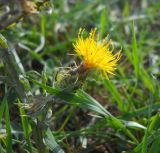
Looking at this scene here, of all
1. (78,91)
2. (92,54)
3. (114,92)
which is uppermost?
(92,54)

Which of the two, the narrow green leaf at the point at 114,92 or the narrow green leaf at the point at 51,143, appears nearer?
the narrow green leaf at the point at 51,143

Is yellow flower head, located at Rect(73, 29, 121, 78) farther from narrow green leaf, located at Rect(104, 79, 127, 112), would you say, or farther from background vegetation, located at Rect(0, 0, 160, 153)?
narrow green leaf, located at Rect(104, 79, 127, 112)

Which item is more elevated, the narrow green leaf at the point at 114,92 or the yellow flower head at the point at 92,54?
the yellow flower head at the point at 92,54

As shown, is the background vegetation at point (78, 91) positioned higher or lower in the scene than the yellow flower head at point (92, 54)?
lower

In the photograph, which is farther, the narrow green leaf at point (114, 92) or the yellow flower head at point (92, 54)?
the narrow green leaf at point (114, 92)

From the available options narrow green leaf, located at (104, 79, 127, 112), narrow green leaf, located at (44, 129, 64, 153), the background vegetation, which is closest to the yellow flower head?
the background vegetation

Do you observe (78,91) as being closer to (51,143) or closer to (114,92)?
(51,143)

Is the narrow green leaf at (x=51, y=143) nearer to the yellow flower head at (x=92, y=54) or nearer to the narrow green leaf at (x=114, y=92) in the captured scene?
the yellow flower head at (x=92, y=54)

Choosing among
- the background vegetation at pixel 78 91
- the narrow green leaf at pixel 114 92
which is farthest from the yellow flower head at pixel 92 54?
the narrow green leaf at pixel 114 92

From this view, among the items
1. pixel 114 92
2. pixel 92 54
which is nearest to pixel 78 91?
pixel 92 54
